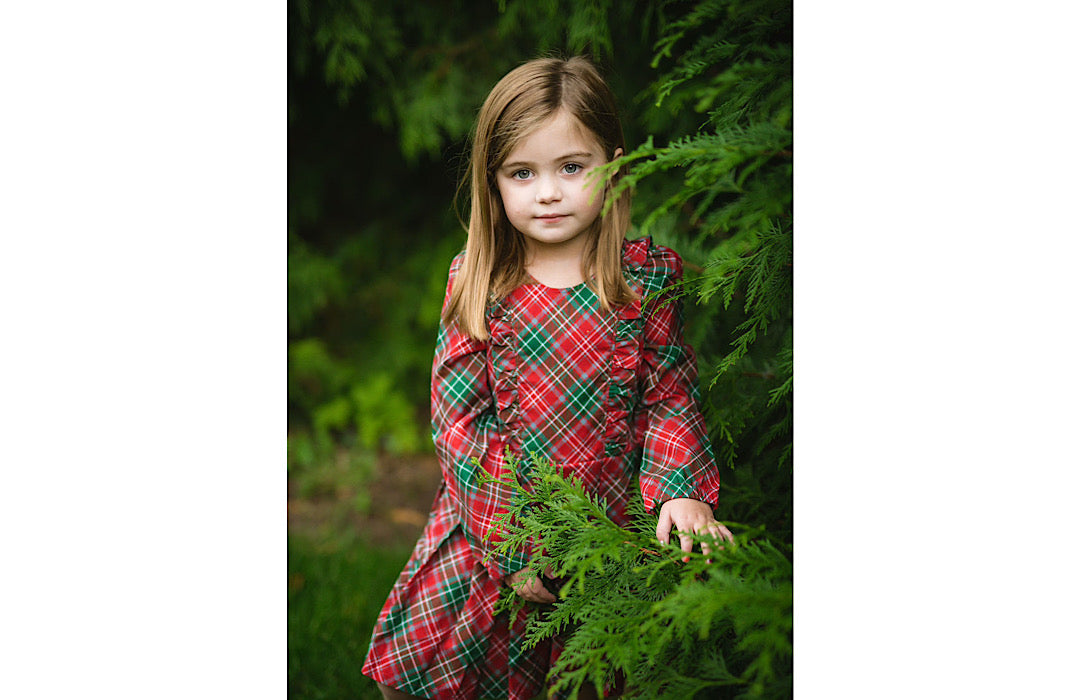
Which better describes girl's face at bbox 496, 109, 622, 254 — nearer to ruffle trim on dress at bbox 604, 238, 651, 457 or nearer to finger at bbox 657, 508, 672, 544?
ruffle trim on dress at bbox 604, 238, 651, 457

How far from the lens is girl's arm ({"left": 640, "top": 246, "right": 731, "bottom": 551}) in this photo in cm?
189

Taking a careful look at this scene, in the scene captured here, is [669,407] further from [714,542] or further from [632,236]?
[632,236]

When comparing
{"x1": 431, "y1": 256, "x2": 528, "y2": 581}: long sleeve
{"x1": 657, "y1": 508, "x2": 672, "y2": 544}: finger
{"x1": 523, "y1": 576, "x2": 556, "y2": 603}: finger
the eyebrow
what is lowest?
{"x1": 523, "y1": 576, "x2": 556, "y2": 603}: finger

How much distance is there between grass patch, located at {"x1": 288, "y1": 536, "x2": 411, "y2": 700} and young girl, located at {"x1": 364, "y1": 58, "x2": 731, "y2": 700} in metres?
0.99

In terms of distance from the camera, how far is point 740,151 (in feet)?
5.00

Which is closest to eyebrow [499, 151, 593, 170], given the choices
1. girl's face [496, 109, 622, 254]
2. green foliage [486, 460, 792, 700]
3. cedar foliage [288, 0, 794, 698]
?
girl's face [496, 109, 622, 254]

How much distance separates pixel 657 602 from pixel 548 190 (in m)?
0.89
